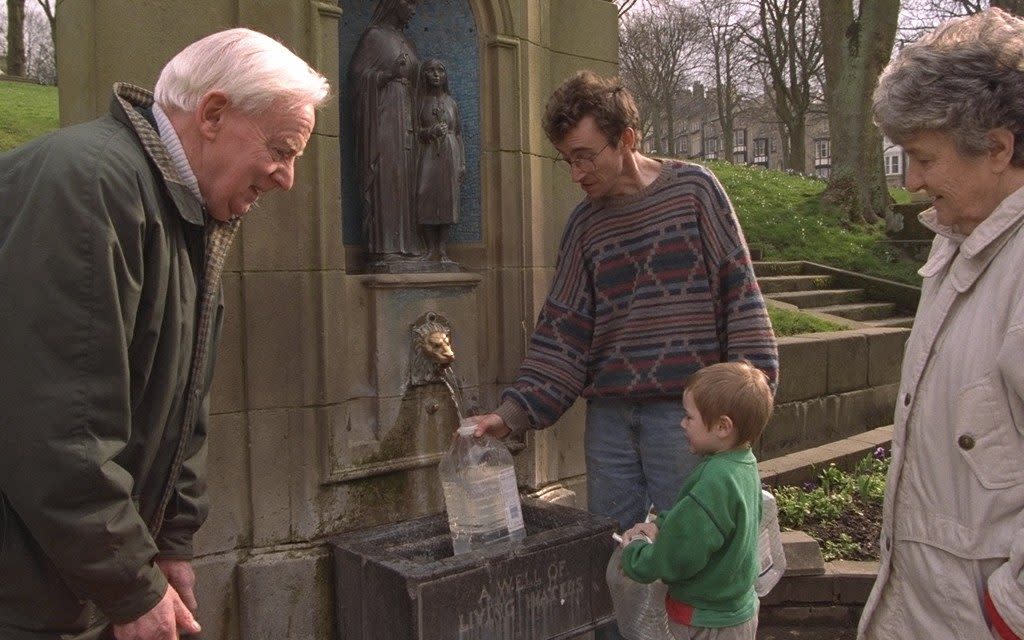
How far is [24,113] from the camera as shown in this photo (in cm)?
1223

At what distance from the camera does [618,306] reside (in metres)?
3.03

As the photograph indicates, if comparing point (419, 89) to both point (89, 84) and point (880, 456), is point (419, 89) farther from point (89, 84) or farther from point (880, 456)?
point (880, 456)

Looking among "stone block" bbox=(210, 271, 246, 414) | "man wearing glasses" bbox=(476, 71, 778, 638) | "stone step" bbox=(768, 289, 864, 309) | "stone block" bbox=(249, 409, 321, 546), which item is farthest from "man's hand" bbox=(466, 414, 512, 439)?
"stone step" bbox=(768, 289, 864, 309)

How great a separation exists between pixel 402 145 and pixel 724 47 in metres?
31.0

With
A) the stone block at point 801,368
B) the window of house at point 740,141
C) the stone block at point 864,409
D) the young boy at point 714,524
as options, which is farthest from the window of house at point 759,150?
the young boy at point 714,524

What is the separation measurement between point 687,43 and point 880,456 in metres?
29.4

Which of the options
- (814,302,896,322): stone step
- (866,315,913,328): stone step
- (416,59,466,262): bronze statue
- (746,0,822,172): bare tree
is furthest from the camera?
(746,0,822,172): bare tree

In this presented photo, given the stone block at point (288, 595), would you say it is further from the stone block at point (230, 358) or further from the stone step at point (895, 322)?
the stone step at point (895, 322)

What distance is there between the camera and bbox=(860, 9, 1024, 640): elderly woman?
6.01ft

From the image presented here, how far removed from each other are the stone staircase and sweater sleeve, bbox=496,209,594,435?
22.5 feet

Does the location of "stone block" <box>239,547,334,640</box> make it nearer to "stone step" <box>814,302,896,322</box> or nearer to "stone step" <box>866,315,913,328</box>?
"stone step" <box>866,315,913,328</box>

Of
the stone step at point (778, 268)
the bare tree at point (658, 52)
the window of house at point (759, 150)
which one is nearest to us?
the stone step at point (778, 268)

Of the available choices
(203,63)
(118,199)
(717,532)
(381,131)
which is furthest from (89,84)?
(717,532)

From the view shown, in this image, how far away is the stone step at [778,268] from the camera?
11.4m
